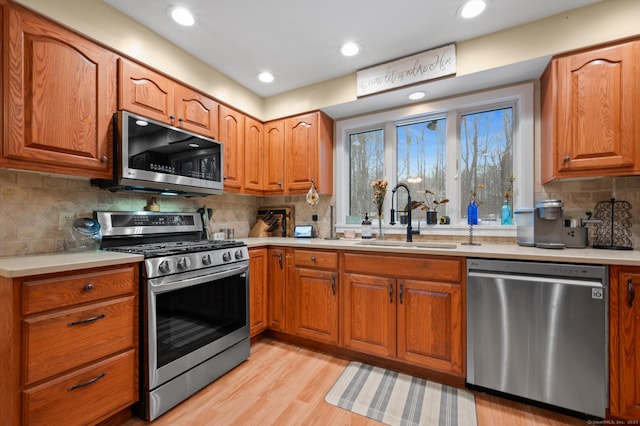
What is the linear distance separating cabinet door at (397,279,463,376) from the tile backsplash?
1.20 metres

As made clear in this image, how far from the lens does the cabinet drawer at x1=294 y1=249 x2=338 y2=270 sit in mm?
2280

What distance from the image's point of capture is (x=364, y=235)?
2.77m

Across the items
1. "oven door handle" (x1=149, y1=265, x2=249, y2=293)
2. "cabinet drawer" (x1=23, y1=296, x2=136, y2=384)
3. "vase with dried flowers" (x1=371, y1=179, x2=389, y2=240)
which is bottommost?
"cabinet drawer" (x1=23, y1=296, x2=136, y2=384)

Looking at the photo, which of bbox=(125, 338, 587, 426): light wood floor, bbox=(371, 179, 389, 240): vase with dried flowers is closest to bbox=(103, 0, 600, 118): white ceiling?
bbox=(371, 179, 389, 240): vase with dried flowers

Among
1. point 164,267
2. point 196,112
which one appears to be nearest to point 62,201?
point 164,267

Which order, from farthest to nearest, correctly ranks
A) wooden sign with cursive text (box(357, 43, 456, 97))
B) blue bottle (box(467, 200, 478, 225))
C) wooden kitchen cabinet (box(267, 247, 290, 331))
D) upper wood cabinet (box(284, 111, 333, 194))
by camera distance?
upper wood cabinet (box(284, 111, 333, 194))
wooden kitchen cabinet (box(267, 247, 290, 331))
blue bottle (box(467, 200, 478, 225))
wooden sign with cursive text (box(357, 43, 456, 97))

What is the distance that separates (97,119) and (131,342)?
4.52 ft

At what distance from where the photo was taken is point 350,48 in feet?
7.29

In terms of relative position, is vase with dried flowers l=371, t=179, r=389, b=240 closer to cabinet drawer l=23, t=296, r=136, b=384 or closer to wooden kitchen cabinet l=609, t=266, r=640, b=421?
wooden kitchen cabinet l=609, t=266, r=640, b=421

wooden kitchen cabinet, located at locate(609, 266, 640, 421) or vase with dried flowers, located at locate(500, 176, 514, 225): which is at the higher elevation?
vase with dried flowers, located at locate(500, 176, 514, 225)

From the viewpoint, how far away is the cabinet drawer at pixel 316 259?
89.8 inches

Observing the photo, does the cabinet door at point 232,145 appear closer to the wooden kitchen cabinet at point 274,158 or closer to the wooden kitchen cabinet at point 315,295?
the wooden kitchen cabinet at point 274,158

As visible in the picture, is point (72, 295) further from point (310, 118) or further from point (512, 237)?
point (512, 237)

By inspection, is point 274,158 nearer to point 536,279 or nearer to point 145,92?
point 145,92
